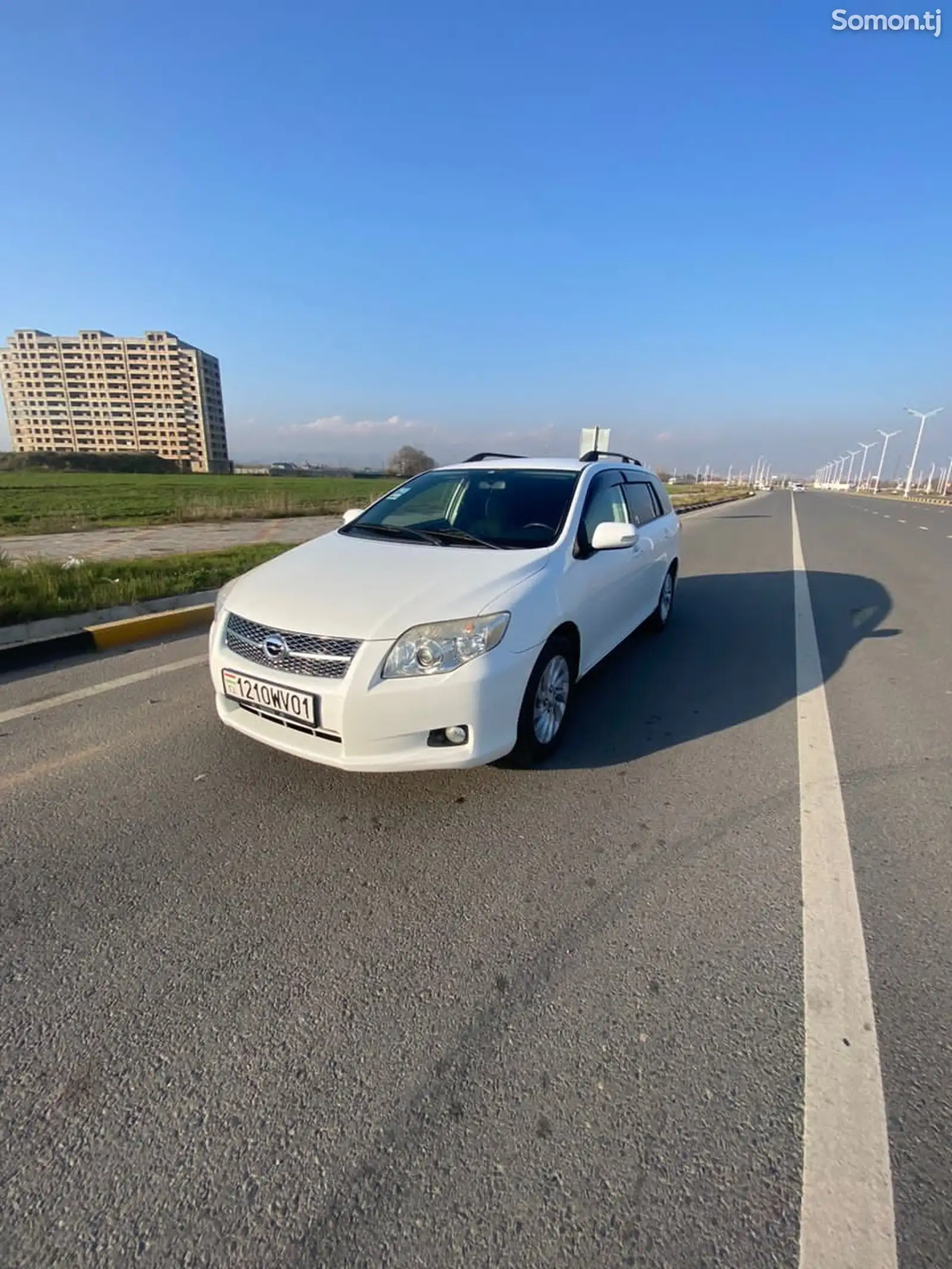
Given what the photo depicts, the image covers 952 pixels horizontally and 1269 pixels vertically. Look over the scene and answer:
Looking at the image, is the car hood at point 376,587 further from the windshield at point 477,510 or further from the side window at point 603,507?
the side window at point 603,507

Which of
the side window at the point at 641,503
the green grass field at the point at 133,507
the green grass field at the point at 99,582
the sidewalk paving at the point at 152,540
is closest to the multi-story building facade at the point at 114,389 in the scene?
the green grass field at the point at 133,507

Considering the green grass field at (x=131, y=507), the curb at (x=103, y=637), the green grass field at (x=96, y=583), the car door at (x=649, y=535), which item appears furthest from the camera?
the green grass field at (x=131, y=507)

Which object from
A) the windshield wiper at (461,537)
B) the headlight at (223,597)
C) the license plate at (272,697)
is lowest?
the license plate at (272,697)

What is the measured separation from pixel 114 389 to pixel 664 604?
450 feet

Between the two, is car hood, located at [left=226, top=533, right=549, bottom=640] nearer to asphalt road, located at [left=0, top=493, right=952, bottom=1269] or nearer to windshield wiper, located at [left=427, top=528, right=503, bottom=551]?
windshield wiper, located at [left=427, top=528, right=503, bottom=551]

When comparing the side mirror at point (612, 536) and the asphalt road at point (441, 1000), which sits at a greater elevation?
the side mirror at point (612, 536)

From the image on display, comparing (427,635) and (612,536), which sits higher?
(612,536)

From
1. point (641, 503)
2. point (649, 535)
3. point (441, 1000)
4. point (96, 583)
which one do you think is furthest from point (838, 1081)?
point (96, 583)

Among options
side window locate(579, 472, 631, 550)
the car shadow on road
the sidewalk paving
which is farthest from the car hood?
the sidewalk paving

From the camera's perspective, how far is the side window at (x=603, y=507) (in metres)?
3.89

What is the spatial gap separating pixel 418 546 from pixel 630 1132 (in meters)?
2.84

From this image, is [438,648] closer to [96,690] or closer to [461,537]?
[461,537]

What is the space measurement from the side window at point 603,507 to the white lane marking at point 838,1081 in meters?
2.01

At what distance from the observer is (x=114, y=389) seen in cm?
11438
